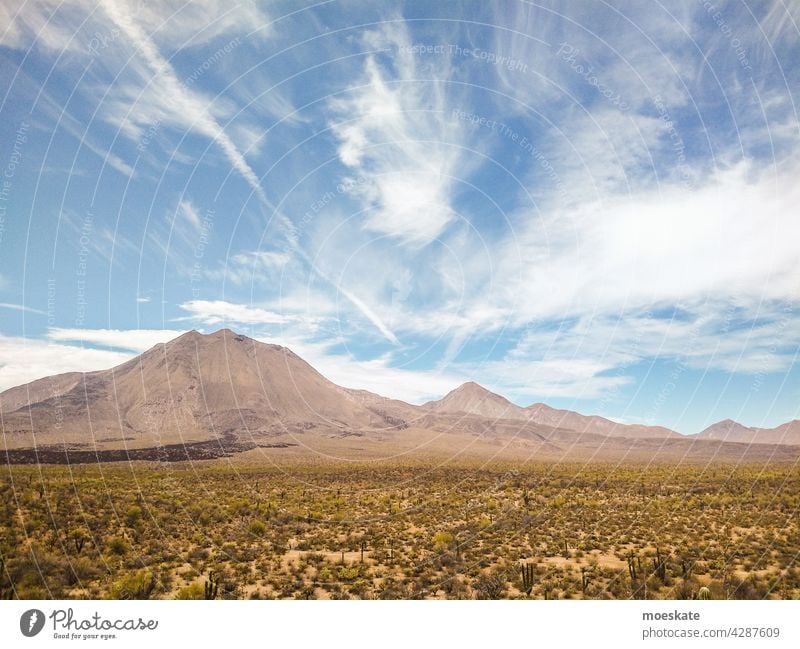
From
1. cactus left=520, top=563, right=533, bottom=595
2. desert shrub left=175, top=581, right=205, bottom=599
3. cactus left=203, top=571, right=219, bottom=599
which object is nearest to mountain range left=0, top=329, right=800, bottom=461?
cactus left=203, top=571, right=219, bottom=599

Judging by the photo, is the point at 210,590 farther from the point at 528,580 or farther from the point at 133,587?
the point at 528,580

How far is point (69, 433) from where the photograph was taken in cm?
12862

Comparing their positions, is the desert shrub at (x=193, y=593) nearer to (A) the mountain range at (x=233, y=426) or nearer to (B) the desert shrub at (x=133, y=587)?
(B) the desert shrub at (x=133, y=587)

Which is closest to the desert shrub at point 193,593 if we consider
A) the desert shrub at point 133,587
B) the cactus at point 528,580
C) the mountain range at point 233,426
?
the desert shrub at point 133,587

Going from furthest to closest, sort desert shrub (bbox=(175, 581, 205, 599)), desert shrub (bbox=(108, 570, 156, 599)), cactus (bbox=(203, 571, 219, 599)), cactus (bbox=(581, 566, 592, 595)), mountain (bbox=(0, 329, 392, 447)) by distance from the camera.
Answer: mountain (bbox=(0, 329, 392, 447))
cactus (bbox=(581, 566, 592, 595))
desert shrub (bbox=(108, 570, 156, 599))
cactus (bbox=(203, 571, 219, 599))
desert shrub (bbox=(175, 581, 205, 599))

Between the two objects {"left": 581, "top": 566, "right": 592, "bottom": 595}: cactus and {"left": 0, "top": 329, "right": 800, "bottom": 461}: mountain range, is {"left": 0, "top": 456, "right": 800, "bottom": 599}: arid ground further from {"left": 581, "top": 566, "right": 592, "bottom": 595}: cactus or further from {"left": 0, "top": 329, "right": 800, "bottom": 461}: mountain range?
{"left": 0, "top": 329, "right": 800, "bottom": 461}: mountain range

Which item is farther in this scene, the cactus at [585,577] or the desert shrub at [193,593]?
the cactus at [585,577]

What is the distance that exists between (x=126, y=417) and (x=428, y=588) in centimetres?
17797

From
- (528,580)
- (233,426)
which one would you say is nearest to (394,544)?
(528,580)
